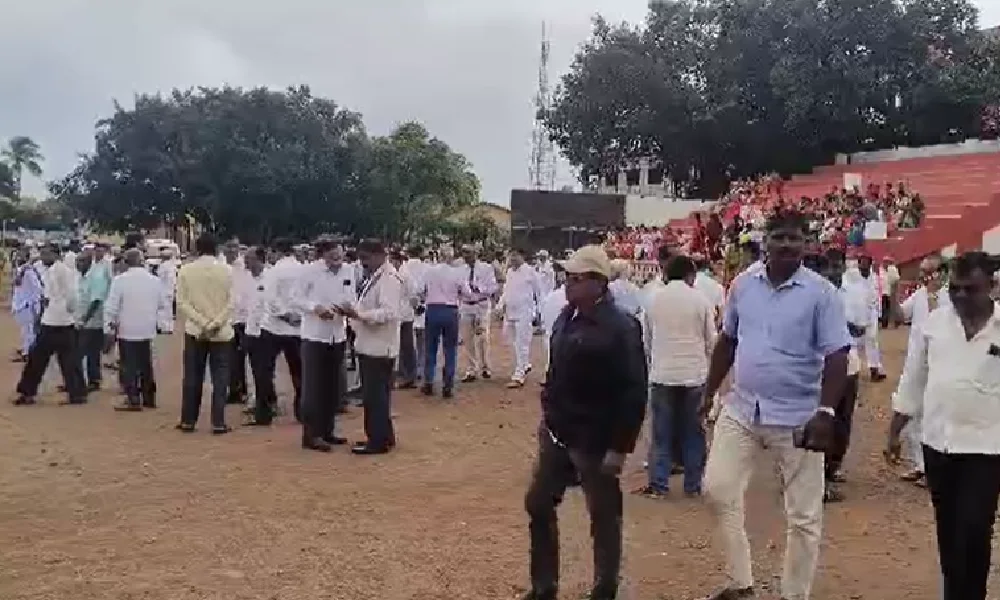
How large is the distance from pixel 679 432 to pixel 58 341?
7611mm

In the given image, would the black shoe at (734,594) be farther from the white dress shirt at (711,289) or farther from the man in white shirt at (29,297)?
the man in white shirt at (29,297)

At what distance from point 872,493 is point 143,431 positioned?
658cm

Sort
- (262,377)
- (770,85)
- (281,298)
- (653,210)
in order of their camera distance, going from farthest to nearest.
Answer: (770,85) → (653,210) → (262,377) → (281,298)

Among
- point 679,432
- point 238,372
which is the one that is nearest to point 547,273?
point 238,372

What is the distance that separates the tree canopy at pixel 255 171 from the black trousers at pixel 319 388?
1270 inches

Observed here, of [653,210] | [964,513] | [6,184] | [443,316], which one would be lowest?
[964,513]

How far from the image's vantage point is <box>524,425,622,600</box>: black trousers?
570 centimetres

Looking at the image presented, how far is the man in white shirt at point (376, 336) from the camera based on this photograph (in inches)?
386

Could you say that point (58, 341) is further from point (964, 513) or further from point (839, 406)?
point (964, 513)

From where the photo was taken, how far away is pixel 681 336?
27.6ft

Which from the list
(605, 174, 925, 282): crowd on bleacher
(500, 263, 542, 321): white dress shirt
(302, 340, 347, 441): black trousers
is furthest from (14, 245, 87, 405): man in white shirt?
(605, 174, 925, 282): crowd on bleacher

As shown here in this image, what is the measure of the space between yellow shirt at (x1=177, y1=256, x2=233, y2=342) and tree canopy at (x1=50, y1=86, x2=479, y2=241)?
31.4 m

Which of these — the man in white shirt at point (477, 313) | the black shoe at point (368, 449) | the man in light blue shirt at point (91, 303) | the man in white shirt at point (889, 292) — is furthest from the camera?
the man in white shirt at point (889, 292)

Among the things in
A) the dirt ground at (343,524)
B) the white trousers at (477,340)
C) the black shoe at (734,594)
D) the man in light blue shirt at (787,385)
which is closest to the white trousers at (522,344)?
the white trousers at (477,340)
